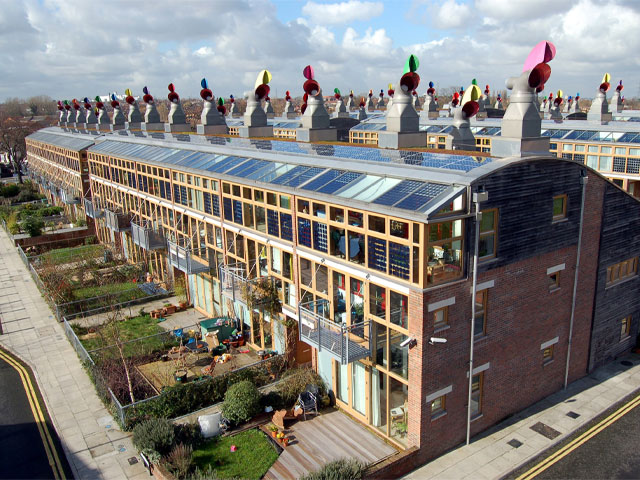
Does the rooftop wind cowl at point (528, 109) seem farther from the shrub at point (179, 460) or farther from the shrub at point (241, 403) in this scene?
the shrub at point (179, 460)

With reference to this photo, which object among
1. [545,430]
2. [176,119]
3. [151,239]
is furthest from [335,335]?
[176,119]

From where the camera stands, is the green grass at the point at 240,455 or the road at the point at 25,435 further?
the road at the point at 25,435

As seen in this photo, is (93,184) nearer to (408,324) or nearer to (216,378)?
(216,378)

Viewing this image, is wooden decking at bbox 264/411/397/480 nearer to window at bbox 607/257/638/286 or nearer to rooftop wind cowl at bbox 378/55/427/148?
window at bbox 607/257/638/286

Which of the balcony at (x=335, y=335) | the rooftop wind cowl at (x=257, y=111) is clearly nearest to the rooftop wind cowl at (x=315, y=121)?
the rooftop wind cowl at (x=257, y=111)

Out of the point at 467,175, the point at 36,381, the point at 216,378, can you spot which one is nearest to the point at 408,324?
the point at 467,175

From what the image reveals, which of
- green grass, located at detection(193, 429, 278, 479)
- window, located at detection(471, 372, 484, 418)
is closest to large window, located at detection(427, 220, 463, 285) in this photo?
window, located at detection(471, 372, 484, 418)

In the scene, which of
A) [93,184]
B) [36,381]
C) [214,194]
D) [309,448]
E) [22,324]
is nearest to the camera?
[309,448]
